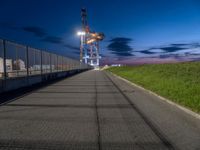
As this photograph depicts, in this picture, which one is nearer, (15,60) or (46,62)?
(15,60)

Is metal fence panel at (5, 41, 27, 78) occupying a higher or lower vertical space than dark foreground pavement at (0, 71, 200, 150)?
higher

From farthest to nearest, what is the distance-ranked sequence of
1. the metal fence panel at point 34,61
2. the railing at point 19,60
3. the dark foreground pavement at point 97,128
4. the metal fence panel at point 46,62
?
the metal fence panel at point 46,62
the metal fence panel at point 34,61
the railing at point 19,60
the dark foreground pavement at point 97,128

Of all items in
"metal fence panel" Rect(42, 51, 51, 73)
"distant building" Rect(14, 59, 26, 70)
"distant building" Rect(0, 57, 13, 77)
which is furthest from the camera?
"metal fence panel" Rect(42, 51, 51, 73)

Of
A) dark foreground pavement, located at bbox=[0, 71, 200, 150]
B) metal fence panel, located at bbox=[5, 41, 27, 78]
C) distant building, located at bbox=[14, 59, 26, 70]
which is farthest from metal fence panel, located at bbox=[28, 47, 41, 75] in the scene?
dark foreground pavement, located at bbox=[0, 71, 200, 150]

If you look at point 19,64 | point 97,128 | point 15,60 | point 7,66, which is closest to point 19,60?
point 19,64

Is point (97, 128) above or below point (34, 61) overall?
below

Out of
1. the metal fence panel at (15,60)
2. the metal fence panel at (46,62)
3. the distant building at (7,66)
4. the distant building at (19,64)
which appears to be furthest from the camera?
the metal fence panel at (46,62)

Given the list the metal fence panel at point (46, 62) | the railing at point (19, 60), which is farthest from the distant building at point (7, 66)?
the metal fence panel at point (46, 62)

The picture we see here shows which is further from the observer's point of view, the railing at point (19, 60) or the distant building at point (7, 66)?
the railing at point (19, 60)

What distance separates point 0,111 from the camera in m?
9.77

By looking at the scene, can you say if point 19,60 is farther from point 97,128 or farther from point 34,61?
point 97,128

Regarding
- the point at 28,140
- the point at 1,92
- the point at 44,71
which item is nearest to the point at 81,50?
the point at 44,71

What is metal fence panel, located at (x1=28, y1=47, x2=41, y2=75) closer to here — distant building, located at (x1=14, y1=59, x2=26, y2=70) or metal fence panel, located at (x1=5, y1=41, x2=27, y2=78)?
metal fence panel, located at (x1=5, y1=41, x2=27, y2=78)

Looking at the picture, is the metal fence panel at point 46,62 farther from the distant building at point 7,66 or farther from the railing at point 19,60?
the distant building at point 7,66
